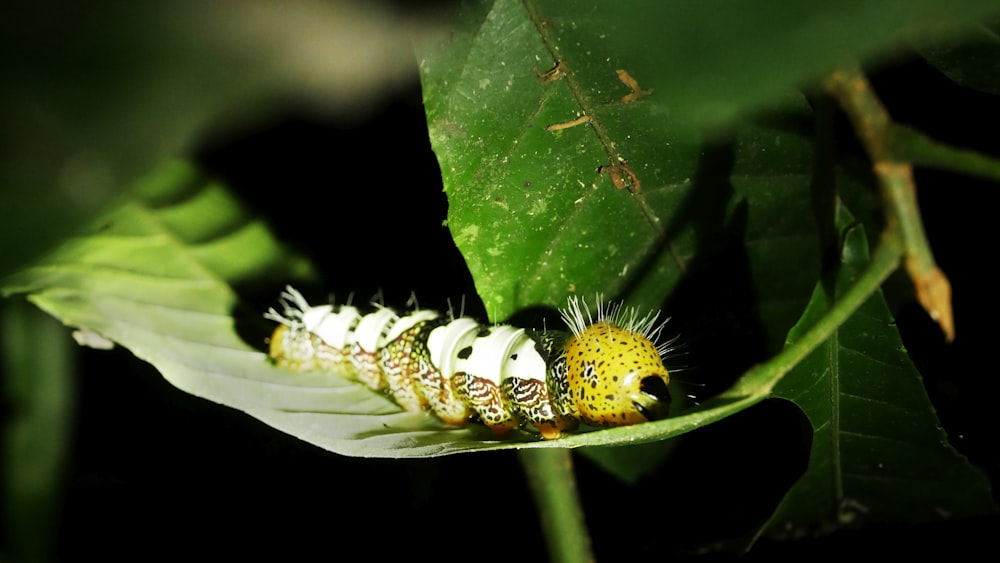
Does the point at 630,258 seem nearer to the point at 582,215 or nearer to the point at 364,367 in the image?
the point at 582,215

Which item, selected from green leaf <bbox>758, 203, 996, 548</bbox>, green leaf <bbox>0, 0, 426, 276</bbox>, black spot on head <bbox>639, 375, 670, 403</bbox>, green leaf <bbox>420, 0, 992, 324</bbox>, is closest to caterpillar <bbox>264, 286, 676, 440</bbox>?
black spot on head <bbox>639, 375, 670, 403</bbox>

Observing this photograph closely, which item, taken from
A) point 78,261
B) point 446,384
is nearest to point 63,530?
point 78,261

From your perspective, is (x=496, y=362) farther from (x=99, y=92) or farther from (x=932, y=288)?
(x=99, y=92)

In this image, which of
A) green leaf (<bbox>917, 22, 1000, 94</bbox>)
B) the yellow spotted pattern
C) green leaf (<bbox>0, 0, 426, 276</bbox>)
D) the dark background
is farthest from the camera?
the dark background

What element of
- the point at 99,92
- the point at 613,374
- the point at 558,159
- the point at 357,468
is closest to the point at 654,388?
the point at 613,374

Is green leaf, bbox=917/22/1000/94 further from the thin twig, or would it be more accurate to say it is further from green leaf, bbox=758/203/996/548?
the thin twig
